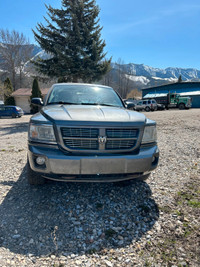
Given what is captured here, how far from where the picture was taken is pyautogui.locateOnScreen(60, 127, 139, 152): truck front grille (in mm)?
2080

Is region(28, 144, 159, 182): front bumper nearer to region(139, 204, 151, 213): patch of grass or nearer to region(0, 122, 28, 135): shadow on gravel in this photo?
region(139, 204, 151, 213): patch of grass

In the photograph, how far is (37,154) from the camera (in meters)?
2.07

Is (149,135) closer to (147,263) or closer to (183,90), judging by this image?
(147,263)

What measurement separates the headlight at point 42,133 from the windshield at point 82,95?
44.1 inches

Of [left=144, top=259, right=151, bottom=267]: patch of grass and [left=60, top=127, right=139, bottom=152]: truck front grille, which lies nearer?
[left=144, top=259, right=151, bottom=267]: patch of grass

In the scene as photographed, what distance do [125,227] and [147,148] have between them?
3.47 ft

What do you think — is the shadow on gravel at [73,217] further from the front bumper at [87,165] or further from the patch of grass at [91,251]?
the front bumper at [87,165]

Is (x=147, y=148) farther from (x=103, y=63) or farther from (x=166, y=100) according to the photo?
(x=166, y=100)

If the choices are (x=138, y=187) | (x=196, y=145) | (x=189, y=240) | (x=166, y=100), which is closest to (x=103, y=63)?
(x=196, y=145)

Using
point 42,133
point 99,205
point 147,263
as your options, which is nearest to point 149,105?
point 99,205

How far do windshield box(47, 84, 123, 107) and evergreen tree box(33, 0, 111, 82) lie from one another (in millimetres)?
11364

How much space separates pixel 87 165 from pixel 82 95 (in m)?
1.85

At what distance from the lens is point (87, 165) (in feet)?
6.61

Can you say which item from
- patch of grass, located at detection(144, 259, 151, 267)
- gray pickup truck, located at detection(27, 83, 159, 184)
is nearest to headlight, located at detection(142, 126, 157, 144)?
gray pickup truck, located at detection(27, 83, 159, 184)
